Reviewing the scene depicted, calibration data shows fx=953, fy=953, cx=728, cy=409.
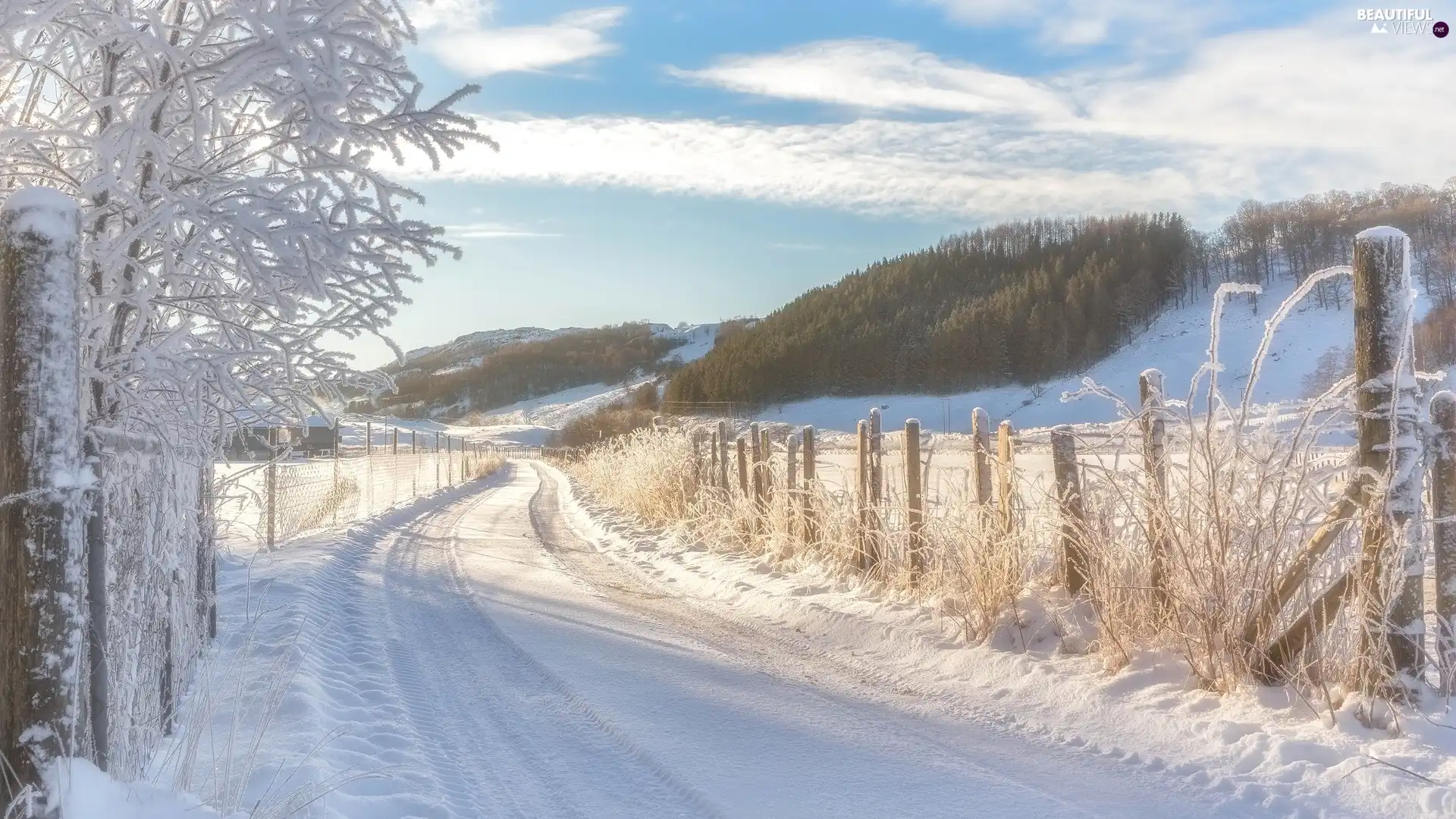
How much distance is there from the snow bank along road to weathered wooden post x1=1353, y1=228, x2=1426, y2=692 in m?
1.09

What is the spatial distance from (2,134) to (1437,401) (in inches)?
221

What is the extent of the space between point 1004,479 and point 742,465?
594 centimetres

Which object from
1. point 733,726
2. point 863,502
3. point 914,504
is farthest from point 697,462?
point 733,726

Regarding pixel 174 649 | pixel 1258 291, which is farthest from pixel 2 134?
pixel 1258 291

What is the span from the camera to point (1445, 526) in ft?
13.5

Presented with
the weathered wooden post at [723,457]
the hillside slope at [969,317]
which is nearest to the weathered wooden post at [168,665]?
the weathered wooden post at [723,457]

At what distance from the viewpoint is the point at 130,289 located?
3193 mm

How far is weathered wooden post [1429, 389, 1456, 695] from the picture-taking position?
403 centimetres

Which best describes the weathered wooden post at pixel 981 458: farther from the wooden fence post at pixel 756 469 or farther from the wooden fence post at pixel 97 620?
the wooden fence post at pixel 97 620

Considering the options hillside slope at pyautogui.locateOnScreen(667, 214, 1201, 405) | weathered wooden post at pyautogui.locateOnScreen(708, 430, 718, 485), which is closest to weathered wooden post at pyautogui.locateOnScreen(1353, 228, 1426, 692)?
weathered wooden post at pyautogui.locateOnScreen(708, 430, 718, 485)

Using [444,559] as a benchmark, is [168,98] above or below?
above

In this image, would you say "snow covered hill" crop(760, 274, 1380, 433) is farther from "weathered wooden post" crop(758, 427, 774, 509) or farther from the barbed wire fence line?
"weathered wooden post" crop(758, 427, 774, 509)

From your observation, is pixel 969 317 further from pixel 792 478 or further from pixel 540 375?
pixel 540 375

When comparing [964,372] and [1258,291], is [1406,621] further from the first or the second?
[964,372]
